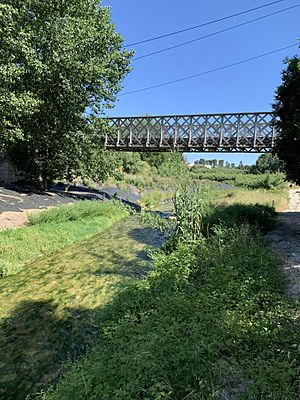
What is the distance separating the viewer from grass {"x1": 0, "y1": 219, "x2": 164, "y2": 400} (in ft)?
12.8

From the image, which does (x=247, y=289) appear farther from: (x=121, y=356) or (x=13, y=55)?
(x=13, y=55)

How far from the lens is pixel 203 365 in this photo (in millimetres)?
2994

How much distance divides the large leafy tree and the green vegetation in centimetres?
813

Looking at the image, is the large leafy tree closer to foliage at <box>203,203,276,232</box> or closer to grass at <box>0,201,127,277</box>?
grass at <box>0,201,127,277</box>

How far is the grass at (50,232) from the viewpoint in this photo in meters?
7.60

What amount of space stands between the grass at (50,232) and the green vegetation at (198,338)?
3380 millimetres

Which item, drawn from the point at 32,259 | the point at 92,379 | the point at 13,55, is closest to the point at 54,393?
the point at 92,379

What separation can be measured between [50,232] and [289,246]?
6.65m

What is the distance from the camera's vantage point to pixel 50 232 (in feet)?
31.4

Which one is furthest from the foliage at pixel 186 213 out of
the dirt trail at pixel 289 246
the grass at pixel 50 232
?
the grass at pixel 50 232

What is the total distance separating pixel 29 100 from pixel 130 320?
924cm

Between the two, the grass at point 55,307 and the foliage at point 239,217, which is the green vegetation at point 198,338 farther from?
the foliage at point 239,217

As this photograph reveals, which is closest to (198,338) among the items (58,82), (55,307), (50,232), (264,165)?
(55,307)

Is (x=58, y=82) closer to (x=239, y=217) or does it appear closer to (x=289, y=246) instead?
(x=239, y=217)
